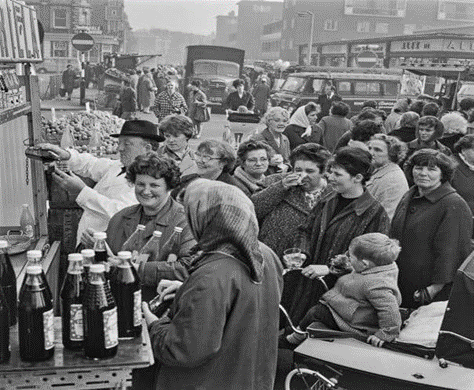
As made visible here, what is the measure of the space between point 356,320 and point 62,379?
2.02 metres

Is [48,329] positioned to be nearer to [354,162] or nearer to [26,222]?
[26,222]

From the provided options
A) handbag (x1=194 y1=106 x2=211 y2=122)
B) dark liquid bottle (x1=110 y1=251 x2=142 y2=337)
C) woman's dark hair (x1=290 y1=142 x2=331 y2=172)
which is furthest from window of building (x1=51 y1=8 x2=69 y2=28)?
dark liquid bottle (x1=110 y1=251 x2=142 y2=337)

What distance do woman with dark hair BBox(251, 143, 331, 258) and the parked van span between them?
42.5 feet

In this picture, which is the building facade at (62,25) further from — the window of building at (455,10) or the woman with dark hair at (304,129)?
the woman with dark hair at (304,129)

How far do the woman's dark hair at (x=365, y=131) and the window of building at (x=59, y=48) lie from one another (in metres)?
→ 46.2

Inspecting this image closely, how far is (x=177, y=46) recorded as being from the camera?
104 m

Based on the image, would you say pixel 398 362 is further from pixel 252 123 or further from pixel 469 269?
pixel 252 123

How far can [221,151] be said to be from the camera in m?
4.83

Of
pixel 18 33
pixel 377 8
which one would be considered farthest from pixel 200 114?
A: pixel 377 8

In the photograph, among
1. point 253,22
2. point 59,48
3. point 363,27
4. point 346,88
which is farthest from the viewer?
point 253,22

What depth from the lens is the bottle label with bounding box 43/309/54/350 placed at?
7.47 ft

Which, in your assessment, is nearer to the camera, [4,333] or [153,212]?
[4,333]

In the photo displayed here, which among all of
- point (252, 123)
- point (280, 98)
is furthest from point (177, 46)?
point (252, 123)

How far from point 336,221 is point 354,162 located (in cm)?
41
